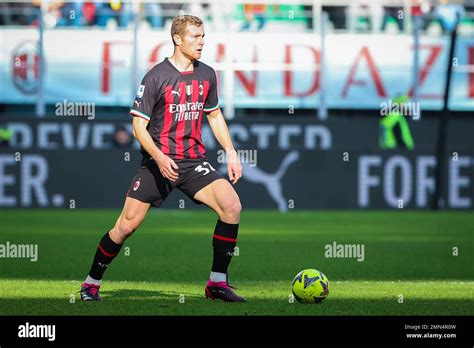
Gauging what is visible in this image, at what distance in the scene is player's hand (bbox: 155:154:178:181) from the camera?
941 cm

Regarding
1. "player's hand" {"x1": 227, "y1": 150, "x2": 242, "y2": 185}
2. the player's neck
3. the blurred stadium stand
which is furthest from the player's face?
the blurred stadium stand

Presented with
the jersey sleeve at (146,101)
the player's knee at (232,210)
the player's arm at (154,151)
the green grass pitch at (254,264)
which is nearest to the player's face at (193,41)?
the jersey sleeve at (146,101)

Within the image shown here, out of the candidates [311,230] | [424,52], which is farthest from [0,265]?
[424,52]

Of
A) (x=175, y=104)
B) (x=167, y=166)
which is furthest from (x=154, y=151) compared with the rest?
(x=175, y=104)

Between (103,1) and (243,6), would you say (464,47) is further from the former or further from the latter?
(103,1)

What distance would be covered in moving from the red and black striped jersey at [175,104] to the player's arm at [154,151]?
0.41 ft

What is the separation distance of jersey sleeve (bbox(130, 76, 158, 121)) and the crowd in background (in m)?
16.9

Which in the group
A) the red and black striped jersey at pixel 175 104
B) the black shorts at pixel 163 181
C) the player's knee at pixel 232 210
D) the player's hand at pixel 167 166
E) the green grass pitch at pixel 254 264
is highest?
the red and black striped jersey at pixel 175 104

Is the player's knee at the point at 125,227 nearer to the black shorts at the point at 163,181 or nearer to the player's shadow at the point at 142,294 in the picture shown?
the black shorts at the point at 163,181

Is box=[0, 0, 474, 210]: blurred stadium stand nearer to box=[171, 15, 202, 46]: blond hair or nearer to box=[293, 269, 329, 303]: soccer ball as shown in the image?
box=[293, 269, 329, 303]: soccer ball

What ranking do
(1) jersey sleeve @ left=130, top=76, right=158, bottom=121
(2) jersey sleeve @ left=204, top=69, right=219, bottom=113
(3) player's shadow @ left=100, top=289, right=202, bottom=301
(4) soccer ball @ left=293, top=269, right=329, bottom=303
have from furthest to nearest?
(3) player's shadow @ left=100, top=289, right=202, bottom=301
(2) jersey sleeve @ left=204, top=69, right=219, bottom=113
(4) soccer ball @ left=293, top=269, right=329, bottom=303
(1) jersey sleeve @ left=130, top=76, right=158, bottom=121

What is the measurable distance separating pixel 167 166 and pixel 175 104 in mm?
718

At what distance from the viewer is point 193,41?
9750mm

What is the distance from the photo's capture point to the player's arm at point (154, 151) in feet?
30.9
